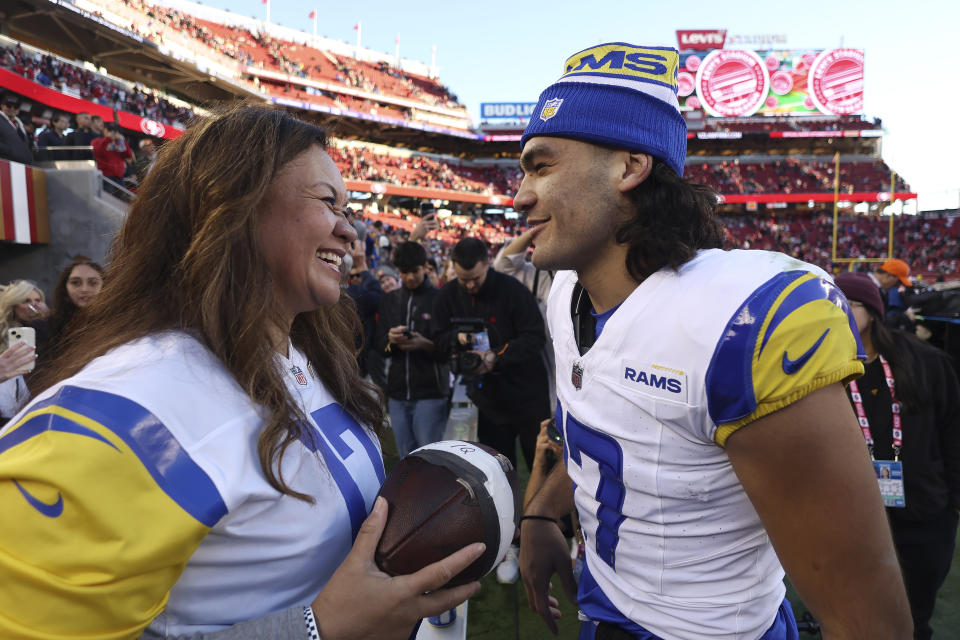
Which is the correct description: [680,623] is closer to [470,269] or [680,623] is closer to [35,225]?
[470,269]

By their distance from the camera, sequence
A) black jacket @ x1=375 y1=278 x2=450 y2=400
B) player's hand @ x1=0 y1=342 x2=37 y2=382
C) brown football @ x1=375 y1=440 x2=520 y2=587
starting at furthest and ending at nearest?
black jacket @ x1=375 y1=278 x2=450 y2=400 → player's hand @ x1=0 y1=342 x2=37 y2=382 → brown football @ x1=375 y1=440 x2=520 y2=587

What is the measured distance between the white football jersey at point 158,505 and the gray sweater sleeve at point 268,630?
0.17 feet

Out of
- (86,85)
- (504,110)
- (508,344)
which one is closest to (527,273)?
(508,344)

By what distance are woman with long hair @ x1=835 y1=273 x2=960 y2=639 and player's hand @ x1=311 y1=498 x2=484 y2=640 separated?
226 centimetres

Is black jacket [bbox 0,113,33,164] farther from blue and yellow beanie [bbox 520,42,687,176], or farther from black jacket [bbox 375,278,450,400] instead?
blue and yellow beanie [bbox 520,42,687,176]

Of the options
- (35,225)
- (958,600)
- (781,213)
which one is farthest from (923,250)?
(35,225)

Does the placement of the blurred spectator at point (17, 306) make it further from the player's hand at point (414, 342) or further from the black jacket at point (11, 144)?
the black jacket at point (11, 144)

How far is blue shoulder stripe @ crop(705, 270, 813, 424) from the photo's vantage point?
1.00 metres

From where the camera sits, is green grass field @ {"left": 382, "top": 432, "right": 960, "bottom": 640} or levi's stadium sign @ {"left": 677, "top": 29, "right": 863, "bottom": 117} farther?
levi's stadium sign @ {"left": 677, "top": 29, "right": 863, "bottom": 117}

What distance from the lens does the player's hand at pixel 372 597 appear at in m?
0.93

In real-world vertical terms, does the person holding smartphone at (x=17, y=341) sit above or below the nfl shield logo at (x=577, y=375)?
below

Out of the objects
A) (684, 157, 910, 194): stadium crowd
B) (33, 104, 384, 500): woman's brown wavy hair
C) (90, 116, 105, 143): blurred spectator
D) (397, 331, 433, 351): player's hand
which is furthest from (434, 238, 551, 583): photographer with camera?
(684, 157, 910, 194): stadium crowd

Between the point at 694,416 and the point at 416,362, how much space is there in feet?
10.9

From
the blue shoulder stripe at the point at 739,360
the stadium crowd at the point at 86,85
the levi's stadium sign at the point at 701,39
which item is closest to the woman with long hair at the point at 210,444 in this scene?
the blue shoulder stripe at the point at 739,360
